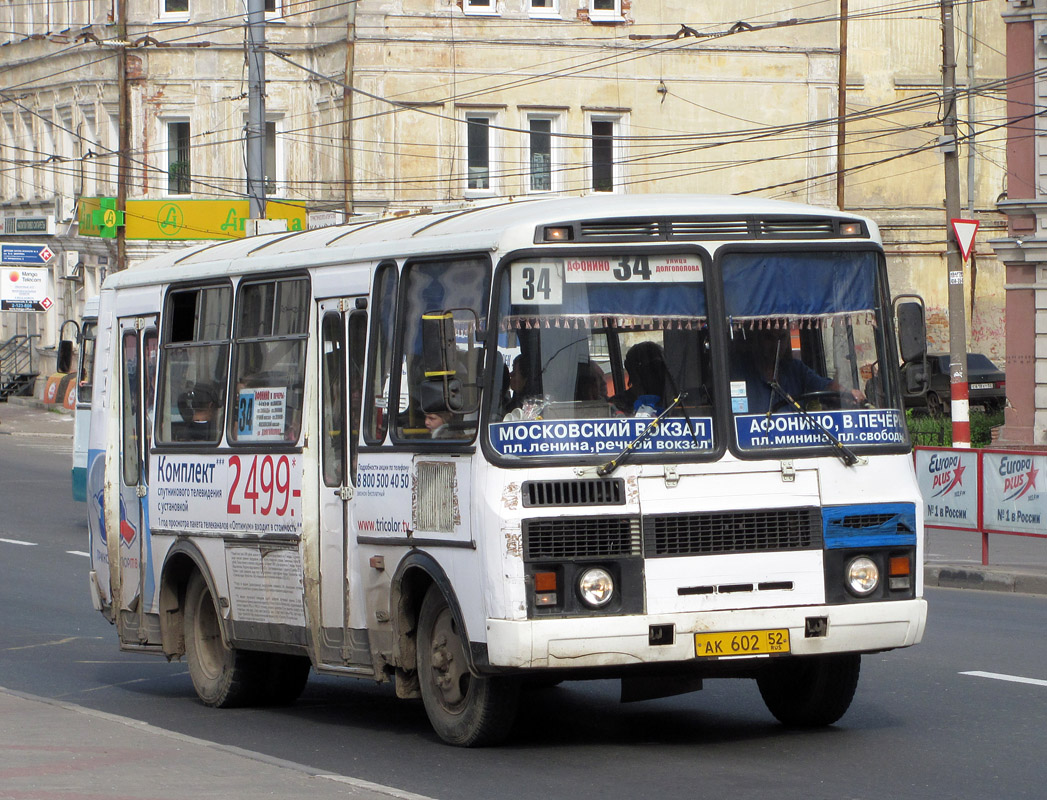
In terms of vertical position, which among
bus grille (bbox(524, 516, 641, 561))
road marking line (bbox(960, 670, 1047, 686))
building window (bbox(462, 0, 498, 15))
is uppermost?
building window (bbox(462, 0, 498, 15))

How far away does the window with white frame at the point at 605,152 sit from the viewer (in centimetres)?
4500

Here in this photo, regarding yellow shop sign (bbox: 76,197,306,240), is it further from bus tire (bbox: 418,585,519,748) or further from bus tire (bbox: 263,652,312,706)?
bus tire (bbox: 418,585,519,748)

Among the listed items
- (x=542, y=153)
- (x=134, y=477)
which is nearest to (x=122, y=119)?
(x=542, y=153)

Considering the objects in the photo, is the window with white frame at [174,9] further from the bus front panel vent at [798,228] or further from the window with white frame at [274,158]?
the bus front panel vent at [798,228]

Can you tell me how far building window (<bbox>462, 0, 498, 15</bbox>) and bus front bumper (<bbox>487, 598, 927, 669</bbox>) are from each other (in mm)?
36949

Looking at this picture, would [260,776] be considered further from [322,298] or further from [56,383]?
[56,383]

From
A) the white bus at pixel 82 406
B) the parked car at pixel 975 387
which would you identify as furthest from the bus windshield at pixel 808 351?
the parked car at pixel 975 387

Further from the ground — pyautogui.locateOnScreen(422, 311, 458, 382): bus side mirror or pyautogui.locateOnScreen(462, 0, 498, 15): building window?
pyautogui.locateOnScreen(462, 0, 498, 15): building window

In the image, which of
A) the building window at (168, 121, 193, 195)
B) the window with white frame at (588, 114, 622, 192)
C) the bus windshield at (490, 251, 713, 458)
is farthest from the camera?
the building window at (168, 121, 193, 195)

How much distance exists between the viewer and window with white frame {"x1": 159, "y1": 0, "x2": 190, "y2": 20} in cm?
4594

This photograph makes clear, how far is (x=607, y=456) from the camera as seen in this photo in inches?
331

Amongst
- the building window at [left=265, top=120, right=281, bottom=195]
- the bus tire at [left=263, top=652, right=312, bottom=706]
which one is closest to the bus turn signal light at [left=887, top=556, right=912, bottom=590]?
the bus tire at [left=263, top=652, right=312, bottom=706]

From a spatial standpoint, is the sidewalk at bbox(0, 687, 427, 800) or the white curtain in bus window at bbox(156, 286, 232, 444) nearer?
the sidewalk at bbox(0, 687, 427, 800)

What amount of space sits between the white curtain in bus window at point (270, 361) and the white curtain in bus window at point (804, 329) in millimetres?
2636
